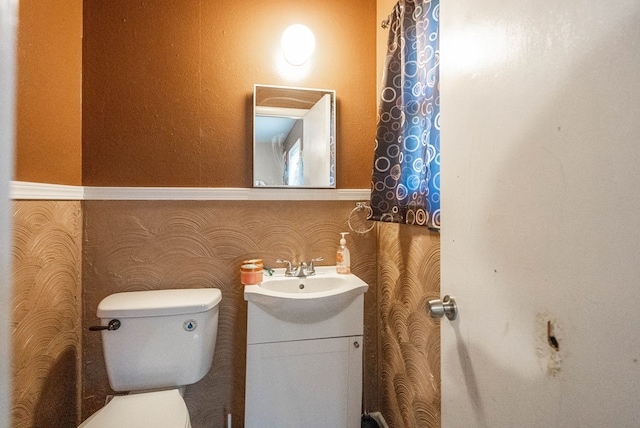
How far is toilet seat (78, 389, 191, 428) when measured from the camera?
2.93 ft

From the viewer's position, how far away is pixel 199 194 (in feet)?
4.40

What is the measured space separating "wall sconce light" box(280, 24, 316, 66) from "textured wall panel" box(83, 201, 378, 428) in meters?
0.75

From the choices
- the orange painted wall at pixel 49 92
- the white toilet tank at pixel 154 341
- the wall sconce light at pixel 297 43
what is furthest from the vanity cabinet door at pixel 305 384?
the wall sconce light at pixel 297 43

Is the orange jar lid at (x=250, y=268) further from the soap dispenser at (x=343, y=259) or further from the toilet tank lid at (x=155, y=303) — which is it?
the soap dispenser at (x=343, y=259)

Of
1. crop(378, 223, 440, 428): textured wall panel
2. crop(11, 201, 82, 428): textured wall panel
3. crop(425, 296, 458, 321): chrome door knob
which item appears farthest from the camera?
crop(378, 223, 440, 428): textured wall panel

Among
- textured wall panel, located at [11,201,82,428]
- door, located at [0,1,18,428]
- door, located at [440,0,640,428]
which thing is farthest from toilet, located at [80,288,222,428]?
door, located at [440,0,640,428]

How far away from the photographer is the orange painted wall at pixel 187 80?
1270mm

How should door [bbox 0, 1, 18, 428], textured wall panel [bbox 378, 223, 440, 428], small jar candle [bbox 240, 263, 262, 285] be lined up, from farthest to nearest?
small jar candle [bbox 240, 263, 262, 285]
textured wall panel [bbox 378, 223, 440, 428]
door [bbox 0, 1, 18, 428]

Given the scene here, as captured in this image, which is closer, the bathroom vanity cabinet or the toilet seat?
the toilet seat

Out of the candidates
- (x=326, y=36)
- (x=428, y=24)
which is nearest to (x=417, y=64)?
(x=428, y=24)

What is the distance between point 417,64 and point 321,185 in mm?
693

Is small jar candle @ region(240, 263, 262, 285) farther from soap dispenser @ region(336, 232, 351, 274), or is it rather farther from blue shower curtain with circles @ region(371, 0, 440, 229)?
blue shower curtain with circles @ region(371, 0, 440, 229)

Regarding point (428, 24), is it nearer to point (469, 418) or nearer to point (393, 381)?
point (469, 418)

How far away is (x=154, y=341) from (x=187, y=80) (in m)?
1.19
